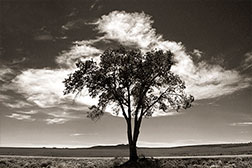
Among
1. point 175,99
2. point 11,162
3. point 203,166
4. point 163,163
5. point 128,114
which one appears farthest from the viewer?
point 175,99

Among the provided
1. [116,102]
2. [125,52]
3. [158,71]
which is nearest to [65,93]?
[116,102]

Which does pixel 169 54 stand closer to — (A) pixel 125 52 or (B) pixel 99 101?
(A) pixel 125 52

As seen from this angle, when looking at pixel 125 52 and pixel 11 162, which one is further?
pixel 125 52

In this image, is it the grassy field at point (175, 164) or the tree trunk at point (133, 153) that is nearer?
the grassy field at point (175, 164)

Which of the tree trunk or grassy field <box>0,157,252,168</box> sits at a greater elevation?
the tree trunk

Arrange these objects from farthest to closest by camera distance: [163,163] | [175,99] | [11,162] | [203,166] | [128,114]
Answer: [175,99] → [128,114] → [11,162] → [163,163] → [203,166]

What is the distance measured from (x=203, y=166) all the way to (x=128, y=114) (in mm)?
12145

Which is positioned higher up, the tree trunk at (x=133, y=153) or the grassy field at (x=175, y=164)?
the tree trunk at (x=133, y=153)

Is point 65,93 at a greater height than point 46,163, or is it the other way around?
point 65,93

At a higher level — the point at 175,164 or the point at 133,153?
the point at 133,153

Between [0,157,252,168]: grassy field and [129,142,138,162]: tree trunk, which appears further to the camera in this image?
[129,142,138,162]: tree trunk

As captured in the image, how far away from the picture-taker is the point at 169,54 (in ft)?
124

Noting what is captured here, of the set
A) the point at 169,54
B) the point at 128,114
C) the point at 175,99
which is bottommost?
the point at 128,114

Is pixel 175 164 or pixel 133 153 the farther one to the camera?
pixel 133 153
